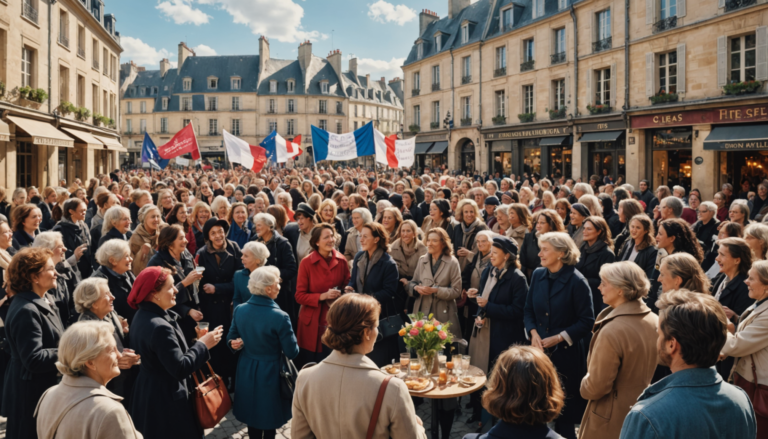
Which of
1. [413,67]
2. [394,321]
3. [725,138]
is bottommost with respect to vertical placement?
[394,321]

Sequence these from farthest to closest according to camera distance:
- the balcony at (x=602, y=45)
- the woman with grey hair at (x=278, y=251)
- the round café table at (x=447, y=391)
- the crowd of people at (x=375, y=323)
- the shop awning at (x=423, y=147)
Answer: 1. the shop awning at (x=423, y=147)
2. the balcony at (x=602, y=45)
3. the woman with grey hair at (x=278, y=251)
4. the round café table at (x=447, y=391)
5. the crowd of people at (x=375, y=323)

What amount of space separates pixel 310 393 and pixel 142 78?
6417 cm

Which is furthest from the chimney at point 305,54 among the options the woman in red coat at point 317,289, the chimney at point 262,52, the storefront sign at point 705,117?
the woman in red coat at point 317,289

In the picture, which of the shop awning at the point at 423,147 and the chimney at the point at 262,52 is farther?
the chimney at the point at 262,52

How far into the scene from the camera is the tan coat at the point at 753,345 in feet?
11.0

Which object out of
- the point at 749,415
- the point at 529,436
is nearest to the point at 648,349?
the point at 749,415

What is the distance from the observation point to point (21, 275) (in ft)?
11.5

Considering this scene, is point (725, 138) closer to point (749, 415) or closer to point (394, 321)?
point (394, 321)

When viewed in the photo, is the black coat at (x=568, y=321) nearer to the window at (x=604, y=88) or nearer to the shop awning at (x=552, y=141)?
the window at (x=604, y=88)

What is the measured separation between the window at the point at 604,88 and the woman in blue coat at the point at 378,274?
19.2 m

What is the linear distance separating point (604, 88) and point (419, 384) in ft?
68.6

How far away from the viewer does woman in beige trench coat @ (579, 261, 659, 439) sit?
323 cm

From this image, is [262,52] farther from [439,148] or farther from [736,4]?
[736,4]

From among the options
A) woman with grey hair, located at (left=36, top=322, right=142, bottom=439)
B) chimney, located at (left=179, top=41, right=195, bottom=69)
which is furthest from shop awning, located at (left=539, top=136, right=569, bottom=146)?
chimney, located at (left=179, top=41, right=195, bottom=69)
